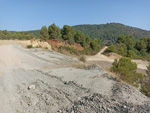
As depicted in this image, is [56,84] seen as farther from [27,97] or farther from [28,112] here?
[28,112]

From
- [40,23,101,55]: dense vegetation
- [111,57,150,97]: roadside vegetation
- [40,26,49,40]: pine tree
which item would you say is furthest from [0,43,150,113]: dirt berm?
[40,26,49,40]: pine tree

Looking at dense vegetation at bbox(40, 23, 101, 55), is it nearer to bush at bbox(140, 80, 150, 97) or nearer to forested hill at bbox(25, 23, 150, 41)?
bush at bbox(140, 80, 150, 97)

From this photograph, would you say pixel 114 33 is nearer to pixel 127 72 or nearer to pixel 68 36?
pixel 68 36

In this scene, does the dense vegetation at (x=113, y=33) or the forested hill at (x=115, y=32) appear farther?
the forested hill at (x=115, y=32)

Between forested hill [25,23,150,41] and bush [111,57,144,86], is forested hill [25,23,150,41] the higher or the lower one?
the higher one

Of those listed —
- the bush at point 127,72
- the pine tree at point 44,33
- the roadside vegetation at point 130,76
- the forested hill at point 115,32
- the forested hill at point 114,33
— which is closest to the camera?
the roadside vegetation at point 130,76

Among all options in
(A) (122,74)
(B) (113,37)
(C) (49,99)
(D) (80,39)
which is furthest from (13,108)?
(B) (113,37)

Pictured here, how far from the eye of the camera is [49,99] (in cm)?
467

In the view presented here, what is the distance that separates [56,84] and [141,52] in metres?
49.4

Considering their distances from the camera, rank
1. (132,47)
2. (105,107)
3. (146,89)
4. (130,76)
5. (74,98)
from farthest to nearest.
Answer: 1. (132,47)
2. (130,76)
3. (146,89)
4. (74,98)
5. (105,107)

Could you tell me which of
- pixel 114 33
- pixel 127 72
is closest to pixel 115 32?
pixel 114 33

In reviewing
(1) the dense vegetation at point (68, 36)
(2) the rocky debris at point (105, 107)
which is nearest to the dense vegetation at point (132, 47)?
(1) the dense vegetation at point (68, 36)

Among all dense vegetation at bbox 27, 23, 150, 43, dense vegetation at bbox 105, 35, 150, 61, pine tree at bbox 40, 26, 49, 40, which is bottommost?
dense vegetation at bbox 105, 35, 150, 61

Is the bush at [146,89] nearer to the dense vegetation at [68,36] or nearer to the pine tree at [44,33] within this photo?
the dense vegetation at [68,36]
